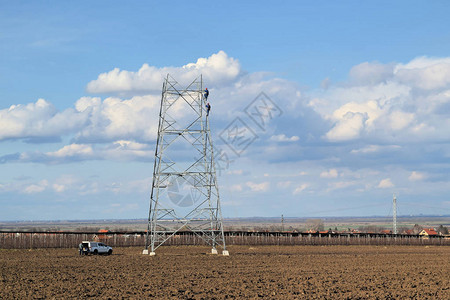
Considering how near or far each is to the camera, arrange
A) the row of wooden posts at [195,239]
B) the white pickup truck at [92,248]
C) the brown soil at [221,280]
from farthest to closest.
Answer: the row of wooden posts at [195,239] → the white pickup truck at [92,248] → the brown soil at [221,280]

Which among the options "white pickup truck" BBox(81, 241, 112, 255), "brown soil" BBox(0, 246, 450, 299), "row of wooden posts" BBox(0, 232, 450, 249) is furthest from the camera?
"row of wooden posts" BBox(0, 232, 450, 249)

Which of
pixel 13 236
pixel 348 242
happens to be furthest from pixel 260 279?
pixel 348 242

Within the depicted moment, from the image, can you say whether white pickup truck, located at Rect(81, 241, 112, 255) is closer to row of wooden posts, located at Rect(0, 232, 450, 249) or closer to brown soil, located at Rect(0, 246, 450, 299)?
brown soil, located at Rect(0, 246, 450, 299)

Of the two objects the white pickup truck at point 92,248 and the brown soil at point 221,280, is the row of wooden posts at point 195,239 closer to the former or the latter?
the white pickup truck at point 92,248

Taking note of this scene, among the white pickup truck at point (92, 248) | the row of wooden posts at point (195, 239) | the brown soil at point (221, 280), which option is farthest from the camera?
the row of wooden posts at point (195, 239)

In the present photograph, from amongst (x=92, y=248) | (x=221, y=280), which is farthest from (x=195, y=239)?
(x=221, y=280)

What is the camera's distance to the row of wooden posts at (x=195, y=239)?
252 ft

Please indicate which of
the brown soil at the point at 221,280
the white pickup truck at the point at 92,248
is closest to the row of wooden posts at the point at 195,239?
the white pickup truck at the point at 92,248

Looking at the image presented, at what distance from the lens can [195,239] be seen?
8806cm

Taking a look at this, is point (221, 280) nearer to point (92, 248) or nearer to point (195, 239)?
point (92, 248)

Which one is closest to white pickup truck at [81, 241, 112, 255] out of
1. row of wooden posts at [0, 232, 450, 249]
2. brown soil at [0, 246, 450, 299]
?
brown soil at [0, 246, 450, 299]

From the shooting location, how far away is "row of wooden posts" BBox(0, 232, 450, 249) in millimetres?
76812

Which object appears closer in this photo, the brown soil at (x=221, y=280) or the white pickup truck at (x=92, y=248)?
the brown soil at (x=221, y=280)

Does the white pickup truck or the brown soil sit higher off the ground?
the white pickup truck
